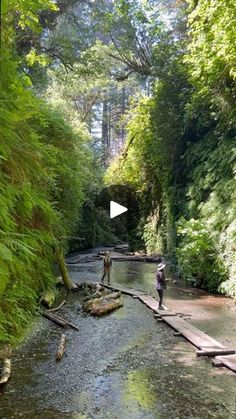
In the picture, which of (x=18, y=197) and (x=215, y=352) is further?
(x=215, y=352)

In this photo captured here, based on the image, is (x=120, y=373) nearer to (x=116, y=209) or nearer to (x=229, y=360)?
(x=229, y=360)

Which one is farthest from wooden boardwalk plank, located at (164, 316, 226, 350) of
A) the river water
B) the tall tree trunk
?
the tall tree trunk

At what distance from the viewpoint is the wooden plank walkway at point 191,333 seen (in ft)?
24.5

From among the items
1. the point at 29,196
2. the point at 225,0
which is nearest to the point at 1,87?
the point at 29,196

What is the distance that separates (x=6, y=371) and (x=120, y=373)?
1.96 meters

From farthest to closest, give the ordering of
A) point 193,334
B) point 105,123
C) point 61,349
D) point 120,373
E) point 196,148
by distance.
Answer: point 105,123 < point 196,148 < point 193,334 < point 61,349 < point 120,373

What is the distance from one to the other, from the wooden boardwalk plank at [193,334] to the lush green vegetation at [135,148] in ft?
10.9

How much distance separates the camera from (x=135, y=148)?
26594 mm

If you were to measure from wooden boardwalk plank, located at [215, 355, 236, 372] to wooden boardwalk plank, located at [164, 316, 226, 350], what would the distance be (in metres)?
0.45

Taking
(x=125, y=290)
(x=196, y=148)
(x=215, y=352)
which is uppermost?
(x=196, y=148)

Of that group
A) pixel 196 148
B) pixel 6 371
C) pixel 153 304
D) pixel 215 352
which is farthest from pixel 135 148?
pixel 6 371

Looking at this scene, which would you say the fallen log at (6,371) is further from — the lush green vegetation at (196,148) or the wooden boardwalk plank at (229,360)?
the lush green vegetation at (196,148)

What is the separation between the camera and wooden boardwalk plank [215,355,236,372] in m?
7.05

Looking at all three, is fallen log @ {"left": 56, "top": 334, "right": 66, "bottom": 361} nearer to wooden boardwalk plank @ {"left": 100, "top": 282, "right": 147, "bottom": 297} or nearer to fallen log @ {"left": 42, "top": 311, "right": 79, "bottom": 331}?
fallen log @ {"left": 42, "top": 311, "right": 79, "bottom": 331}
